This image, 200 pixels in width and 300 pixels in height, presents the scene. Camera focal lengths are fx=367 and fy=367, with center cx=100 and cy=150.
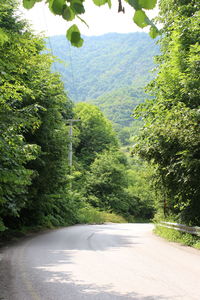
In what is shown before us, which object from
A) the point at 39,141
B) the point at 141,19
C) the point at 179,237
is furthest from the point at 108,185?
the point at 141,19

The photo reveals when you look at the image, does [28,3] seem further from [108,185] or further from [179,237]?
[108,185]

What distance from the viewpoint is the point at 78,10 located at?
227 cm

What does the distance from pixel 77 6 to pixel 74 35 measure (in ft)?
0.77

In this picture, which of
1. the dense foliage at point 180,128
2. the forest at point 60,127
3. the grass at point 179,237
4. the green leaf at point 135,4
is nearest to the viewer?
the green leaf at point 135,4

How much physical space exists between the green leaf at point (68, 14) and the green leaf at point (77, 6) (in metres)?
0.04

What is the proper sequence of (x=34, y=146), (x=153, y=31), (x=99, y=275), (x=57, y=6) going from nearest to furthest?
(x=57, y=6), (x=153, y=31), (x=99, y=275), (x=34, y=146)

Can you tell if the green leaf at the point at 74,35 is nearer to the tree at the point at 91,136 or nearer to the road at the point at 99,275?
the road at the point at 99,275

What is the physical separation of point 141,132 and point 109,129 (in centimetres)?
4965

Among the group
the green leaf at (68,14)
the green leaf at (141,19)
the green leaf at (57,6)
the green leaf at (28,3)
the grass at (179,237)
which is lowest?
the grass at (179,237)

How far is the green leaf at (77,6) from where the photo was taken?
2.24 meters

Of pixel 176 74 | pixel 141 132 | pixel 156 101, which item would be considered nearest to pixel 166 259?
pixel 141 132

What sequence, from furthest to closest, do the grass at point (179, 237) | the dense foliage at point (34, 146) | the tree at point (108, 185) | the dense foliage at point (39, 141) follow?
1. the tree at point (108, 185)
2. the dense foliage at point (39, 141)
3. the grass at point (179, 237)
4. the dense foliage at point (34, 146)

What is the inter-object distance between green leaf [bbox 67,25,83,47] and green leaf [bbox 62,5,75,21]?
0.24 feet

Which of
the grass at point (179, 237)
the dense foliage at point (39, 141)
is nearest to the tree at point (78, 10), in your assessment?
the dense foliage at point (39, 141)
